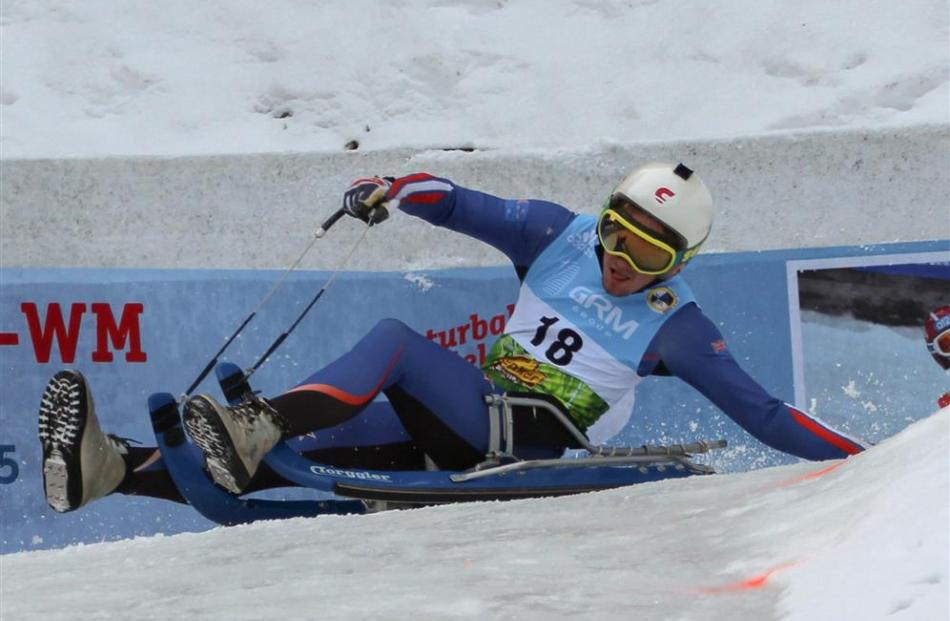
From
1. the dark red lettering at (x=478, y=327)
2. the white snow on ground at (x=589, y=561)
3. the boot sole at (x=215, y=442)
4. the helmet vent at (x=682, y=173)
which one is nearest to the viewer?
the white snow on ground at (x=589, y=561)

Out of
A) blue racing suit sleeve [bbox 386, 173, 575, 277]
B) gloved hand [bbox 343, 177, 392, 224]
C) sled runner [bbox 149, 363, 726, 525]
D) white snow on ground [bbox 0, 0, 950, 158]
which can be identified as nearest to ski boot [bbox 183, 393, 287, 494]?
sled runner [bbox 149, 363, 726, 525]

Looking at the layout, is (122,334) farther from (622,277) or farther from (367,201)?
(622,277)

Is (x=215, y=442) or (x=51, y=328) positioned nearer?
(x=215, y=442)

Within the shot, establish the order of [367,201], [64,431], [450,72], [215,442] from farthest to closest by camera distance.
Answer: [450,72] < [367,201] < [64,431] < [215,442]

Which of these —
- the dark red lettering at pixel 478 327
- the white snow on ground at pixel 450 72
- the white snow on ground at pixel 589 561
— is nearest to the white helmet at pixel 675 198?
the dark red lettering at pixel 478 327

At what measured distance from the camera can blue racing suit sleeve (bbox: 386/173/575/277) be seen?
4352mm

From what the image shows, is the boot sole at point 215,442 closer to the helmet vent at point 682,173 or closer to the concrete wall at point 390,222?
the concrete wall at point 390,222

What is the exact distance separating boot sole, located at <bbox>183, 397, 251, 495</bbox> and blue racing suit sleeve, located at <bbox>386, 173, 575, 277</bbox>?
40.0 inches

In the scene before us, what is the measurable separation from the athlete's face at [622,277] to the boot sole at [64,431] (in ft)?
5.20

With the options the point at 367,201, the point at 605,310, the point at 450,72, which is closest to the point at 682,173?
the point at 605,310

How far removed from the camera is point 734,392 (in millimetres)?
4168

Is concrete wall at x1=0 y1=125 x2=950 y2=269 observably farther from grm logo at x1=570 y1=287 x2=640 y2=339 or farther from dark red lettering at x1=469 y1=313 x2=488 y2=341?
grm logo at x1=570 y1=287 x2=640 y2=339

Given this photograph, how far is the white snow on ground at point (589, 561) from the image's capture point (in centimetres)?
188

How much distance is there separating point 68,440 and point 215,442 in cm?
42
